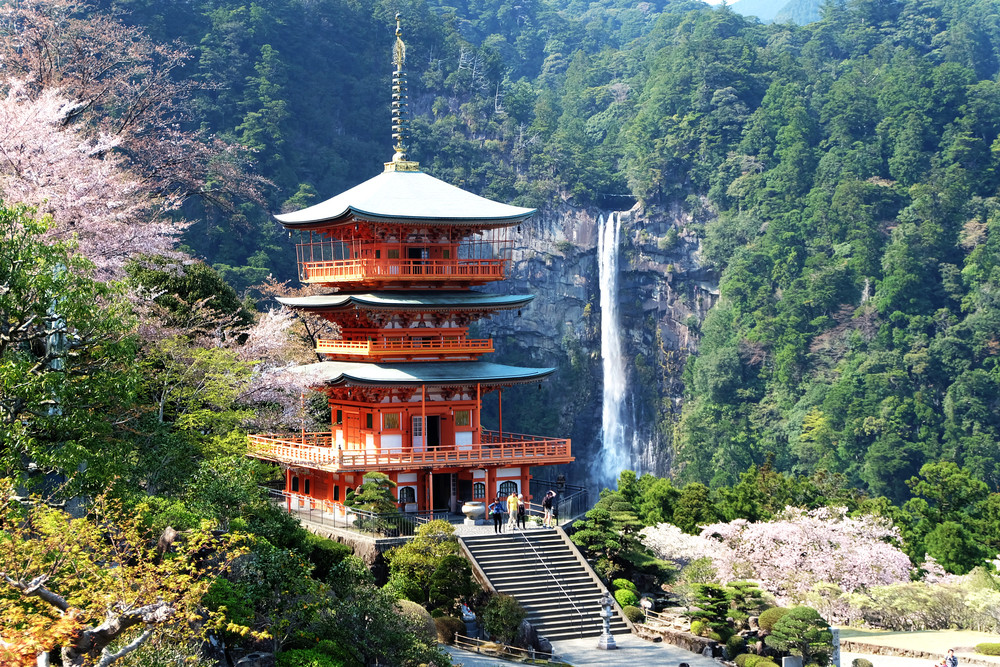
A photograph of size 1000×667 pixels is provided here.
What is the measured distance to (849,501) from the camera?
1547 inches

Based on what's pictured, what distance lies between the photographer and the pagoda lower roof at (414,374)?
1374 inches

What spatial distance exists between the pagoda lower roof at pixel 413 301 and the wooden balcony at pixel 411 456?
423 centimetres

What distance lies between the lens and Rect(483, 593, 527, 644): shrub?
27516 mm

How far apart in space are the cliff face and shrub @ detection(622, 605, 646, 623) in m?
52.5

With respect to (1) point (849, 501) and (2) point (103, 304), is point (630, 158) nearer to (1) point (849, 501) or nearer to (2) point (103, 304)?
(1) point (849, 501)

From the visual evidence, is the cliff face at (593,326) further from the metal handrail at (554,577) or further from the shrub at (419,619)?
the shrub at (419,619)

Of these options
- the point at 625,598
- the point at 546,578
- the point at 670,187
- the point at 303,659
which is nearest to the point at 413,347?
the point at 546,578

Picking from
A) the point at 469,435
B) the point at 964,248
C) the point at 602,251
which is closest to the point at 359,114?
the point at 602,251

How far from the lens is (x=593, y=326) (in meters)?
88.2

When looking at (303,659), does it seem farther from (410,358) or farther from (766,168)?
(766,168)

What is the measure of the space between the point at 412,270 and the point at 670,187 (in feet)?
195

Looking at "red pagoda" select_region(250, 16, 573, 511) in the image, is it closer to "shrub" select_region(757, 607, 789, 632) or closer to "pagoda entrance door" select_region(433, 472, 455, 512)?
"pagoda entrance door" select_region(433, 472, 455, 512)

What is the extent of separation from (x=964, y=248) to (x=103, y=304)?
67.1 metres

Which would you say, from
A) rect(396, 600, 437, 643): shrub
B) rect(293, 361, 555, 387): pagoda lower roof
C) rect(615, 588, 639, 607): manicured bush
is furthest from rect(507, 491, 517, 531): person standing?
rect(396, 600, 437, 643): shrub
